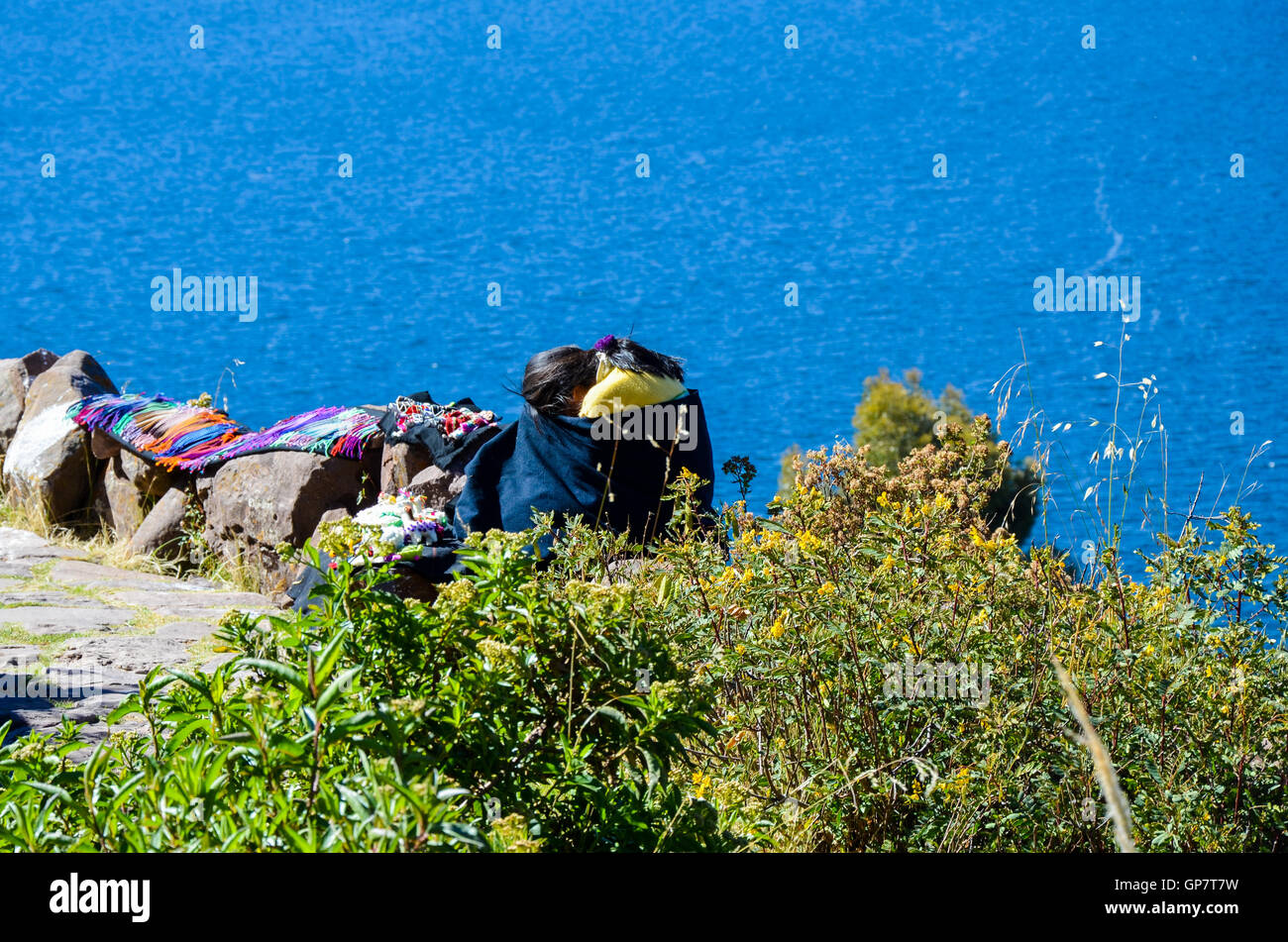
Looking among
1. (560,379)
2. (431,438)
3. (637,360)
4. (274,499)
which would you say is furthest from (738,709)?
(274,499)

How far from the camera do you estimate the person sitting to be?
409cm

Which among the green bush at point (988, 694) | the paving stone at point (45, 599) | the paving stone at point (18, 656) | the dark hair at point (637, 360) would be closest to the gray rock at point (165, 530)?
the paving stone at point (45, 599)

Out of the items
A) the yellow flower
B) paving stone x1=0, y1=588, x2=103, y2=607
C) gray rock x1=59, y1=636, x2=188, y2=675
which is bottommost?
gray rock x1=59, y1=636, x2=188, y2=675

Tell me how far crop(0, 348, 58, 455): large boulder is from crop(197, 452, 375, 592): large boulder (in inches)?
81.3

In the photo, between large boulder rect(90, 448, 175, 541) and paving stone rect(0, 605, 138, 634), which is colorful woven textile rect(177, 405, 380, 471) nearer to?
large boulder rect(90, 448, 175, 541)

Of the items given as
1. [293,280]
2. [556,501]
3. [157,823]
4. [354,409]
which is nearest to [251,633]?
[157,823]

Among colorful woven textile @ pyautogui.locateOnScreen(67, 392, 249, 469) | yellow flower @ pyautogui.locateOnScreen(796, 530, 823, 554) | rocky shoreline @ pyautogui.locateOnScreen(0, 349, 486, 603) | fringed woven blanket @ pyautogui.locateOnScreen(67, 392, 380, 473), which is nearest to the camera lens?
yellow flower @ pyautogui.locateOnScreen(796, 530, 823, 554)

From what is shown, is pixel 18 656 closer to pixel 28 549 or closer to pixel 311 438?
pixel 311 438

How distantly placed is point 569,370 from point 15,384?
4.27 m

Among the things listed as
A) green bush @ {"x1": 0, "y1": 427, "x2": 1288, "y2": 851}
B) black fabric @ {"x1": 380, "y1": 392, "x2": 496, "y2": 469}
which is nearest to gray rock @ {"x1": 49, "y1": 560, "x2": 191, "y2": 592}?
black fabric @ {"x1": 380, "y1": 392, "x2": 496, "y2": 469}

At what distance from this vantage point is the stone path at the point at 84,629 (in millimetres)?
3680

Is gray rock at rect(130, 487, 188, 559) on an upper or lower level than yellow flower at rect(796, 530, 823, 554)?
lower

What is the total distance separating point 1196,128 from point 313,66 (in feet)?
32.7

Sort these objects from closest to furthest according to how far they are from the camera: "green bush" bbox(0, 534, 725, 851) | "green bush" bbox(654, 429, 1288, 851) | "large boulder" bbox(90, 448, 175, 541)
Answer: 1. "green bush" bbox(0, 534, 725, 851)
2. "green bush" bbox(654, 429, 1288, 851)
3. "large boulder" bbox(90, 448, 175, 541)
